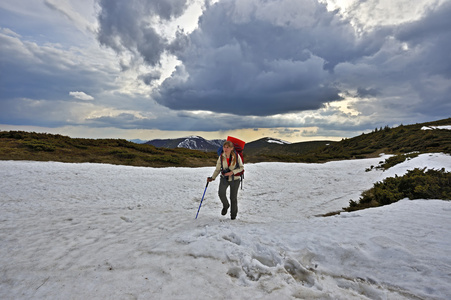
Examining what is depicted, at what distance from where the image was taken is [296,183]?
60.8ft

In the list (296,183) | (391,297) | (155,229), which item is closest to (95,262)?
(155,229)

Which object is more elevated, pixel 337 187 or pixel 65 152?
pixel 65 152

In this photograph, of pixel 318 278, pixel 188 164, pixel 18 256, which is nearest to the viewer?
pixel 318 278

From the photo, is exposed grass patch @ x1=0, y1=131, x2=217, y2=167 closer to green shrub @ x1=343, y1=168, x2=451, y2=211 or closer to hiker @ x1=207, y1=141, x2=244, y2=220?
hiker @ x1=207, y1=141, x2=244, y2=220

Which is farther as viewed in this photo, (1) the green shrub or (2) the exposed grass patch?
(2) the exposed grass patch

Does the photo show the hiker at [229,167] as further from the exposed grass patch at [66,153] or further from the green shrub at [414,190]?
the exposed grass patch at [66,153]

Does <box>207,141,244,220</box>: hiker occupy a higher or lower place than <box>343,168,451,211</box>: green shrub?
higher

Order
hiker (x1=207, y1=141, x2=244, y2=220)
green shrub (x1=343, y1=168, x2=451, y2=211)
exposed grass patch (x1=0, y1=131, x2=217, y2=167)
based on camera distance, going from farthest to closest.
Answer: exposed grass patch (x1=0, y1=131, x2=217, y2=167) < green shrub (x1=343, y1=168, x2=451, y2=211) < hiker (x1=207, y1=141, x2=244, y2=220)

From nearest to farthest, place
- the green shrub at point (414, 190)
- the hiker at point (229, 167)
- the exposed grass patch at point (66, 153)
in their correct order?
the hiker at point (229, 167) < the green shrub at point (414, 190) < the exposed grass patch at point (66, 153)

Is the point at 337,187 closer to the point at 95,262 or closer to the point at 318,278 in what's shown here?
the point at 318,278

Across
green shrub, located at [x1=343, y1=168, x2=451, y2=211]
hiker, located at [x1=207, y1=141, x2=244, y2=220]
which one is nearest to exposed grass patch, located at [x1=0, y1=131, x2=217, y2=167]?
hiker, located at [x1=207, y1=141, x2=244, y2=220]

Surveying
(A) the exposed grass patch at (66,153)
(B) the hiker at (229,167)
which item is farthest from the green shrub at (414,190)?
(A) the exposed grass patch at (66,153)

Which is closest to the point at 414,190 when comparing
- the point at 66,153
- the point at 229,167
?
the point at 229,167

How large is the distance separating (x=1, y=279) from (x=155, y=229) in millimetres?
3499
